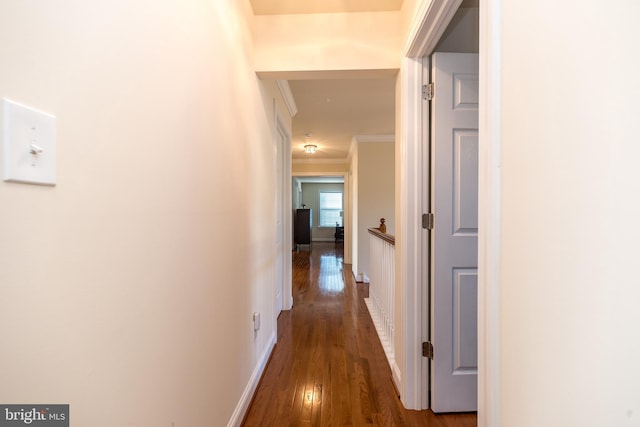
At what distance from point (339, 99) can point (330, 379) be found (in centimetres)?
286

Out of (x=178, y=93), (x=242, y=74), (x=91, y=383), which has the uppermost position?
(x=242, y=74)

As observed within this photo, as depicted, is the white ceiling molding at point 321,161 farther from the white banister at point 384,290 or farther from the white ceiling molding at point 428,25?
the white ceiling molding at point 428,25

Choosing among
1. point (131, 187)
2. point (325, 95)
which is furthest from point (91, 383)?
point (325, 95)

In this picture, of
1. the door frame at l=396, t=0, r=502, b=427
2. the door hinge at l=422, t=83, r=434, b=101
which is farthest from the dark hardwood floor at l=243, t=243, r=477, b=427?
the door hinge at l=422, t=83, r=434, b=101

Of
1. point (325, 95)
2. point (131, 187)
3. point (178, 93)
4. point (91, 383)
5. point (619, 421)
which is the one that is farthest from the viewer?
point (325, 95)

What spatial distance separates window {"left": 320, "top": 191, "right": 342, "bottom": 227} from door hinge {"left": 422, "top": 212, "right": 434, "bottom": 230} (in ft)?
31.5

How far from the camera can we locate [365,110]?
3.69 m

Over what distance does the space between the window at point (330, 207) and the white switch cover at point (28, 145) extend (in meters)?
10.8

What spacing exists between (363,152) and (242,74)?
3.53 meters

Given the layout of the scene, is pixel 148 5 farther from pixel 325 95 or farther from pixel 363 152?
pixel 363 152

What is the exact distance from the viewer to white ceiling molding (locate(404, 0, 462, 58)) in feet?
4.13

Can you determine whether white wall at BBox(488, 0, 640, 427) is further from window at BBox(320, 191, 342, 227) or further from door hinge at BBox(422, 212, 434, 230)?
window at BBox(320, 191, 342, 227)

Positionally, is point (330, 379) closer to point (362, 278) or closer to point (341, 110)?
point (362, 278)

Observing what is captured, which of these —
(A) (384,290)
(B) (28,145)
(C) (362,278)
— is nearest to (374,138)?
(C) (362,278)
